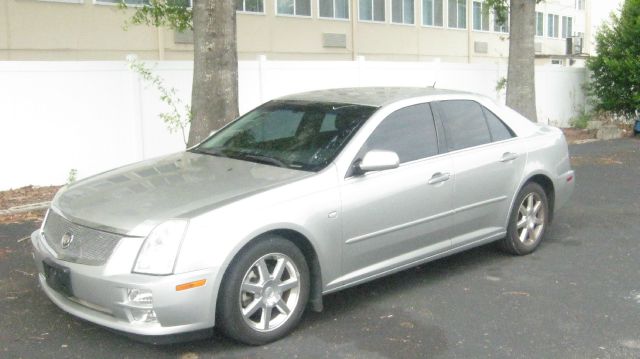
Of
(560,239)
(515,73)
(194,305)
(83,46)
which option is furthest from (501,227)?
(83,46)

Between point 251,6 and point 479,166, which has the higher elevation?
point 251,6

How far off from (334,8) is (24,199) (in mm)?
17458

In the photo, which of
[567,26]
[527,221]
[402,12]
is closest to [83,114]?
[527,221]

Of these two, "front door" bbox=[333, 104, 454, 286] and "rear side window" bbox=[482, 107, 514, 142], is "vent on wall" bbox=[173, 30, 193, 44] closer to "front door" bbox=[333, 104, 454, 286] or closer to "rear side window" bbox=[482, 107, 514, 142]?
"rear side window" bbox=[482, 107, 514, 142]

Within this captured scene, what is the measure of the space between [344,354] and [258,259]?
766 mm

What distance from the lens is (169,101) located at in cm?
1070

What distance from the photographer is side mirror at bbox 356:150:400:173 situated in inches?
190

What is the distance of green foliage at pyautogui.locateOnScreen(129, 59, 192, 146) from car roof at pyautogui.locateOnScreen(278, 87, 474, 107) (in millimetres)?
4959

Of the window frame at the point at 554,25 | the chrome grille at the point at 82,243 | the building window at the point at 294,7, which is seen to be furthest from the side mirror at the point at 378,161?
the window frame at the point at 554,25

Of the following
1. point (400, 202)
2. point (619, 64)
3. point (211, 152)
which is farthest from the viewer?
point (619, 64)

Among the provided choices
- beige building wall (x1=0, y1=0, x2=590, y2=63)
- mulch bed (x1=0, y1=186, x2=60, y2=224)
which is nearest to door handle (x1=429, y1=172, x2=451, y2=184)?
mulch bed (x1=0, y1=186, x2=60, y2=224)

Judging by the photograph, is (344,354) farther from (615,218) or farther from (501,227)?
(615,218)

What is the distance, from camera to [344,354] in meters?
4.28

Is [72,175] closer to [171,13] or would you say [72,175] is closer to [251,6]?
[171,13]
